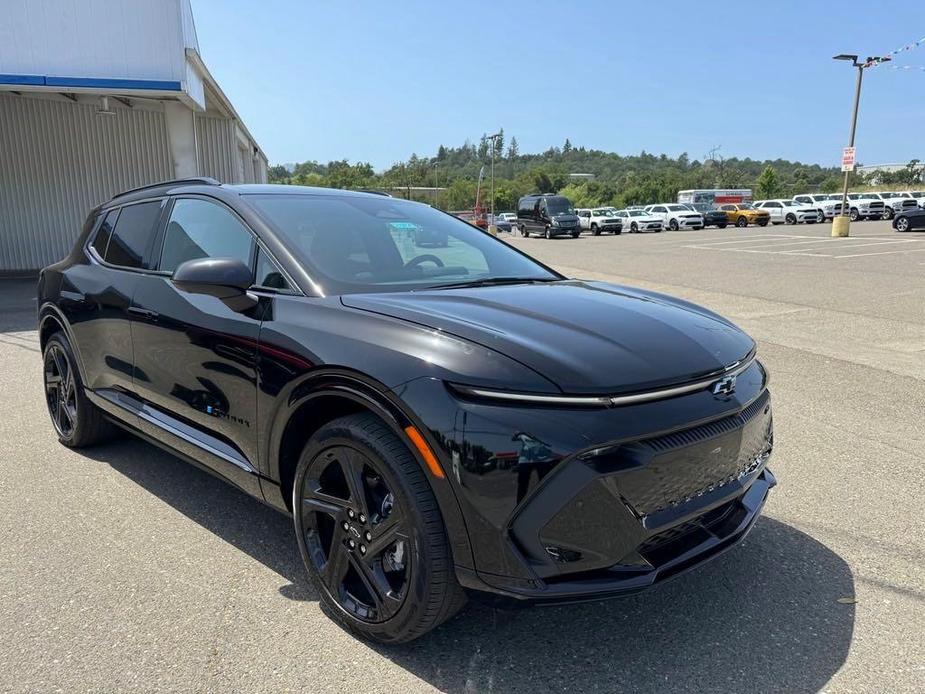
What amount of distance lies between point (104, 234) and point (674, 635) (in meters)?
3.90

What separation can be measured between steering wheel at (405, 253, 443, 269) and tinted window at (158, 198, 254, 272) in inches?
29.3

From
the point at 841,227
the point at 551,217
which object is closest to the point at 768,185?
the point at 551,217

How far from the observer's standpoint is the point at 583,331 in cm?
244

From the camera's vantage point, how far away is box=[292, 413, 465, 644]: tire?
7.16 ft

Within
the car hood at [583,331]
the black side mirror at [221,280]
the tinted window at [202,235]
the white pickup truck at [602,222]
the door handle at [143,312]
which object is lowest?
the white pickup truck at [602,222]

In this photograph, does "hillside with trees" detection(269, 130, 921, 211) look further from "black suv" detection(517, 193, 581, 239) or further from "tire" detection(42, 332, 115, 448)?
"tire" detection(42, 332, 115, 448)

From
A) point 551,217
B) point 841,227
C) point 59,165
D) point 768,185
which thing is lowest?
point 841,227

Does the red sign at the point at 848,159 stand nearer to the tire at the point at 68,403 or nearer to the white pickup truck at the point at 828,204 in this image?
the white pickup truck at the point at 828,204

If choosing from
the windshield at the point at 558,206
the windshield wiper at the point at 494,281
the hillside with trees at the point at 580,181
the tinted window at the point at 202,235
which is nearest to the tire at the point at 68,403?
the tinted window at the point at 202,235

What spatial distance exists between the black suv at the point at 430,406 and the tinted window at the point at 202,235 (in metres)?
0.01

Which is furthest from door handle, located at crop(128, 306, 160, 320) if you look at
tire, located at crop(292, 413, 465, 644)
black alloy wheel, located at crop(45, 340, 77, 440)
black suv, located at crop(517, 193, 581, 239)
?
black suv, located at crop(517, 193, 581, 239)

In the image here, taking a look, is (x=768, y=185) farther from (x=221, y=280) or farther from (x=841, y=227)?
→ (x=221, y=280)

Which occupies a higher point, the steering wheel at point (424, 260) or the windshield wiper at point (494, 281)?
the steering wheel at point (424, 260)

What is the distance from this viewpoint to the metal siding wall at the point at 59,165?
664 inches
